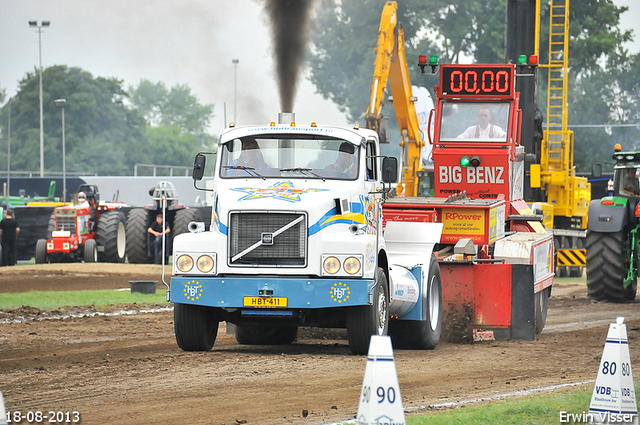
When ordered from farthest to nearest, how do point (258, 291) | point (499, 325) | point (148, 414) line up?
point (499, 325) → point (258, 291) → point (148, 414)

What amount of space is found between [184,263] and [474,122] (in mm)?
7881

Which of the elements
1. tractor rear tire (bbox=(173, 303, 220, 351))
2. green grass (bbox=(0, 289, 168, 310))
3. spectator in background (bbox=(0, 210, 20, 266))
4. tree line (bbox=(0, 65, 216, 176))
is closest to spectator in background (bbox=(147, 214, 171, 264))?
spectator in background (bbox=(0, 210, 20, 266))

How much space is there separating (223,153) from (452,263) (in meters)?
3.50

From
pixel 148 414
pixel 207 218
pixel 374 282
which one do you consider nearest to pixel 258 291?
pixel 374 282

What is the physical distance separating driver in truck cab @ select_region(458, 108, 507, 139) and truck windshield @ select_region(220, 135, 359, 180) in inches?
231

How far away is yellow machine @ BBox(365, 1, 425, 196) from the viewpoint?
23.8m

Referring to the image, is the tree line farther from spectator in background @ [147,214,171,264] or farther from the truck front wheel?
the truck front wheel

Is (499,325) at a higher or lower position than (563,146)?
lower

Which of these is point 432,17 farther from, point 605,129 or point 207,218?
point 207,218

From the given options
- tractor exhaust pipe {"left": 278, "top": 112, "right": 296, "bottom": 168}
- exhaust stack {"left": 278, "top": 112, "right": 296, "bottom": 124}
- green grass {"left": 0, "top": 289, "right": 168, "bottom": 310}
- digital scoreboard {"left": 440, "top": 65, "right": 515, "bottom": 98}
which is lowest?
green grass {"left": 0, "top": 289, "right": 168, "bottom": 310}

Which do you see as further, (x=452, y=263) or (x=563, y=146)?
(x=563, y=146)

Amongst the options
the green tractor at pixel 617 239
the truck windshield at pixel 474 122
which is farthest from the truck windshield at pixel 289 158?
the green tractor at pixel 617 239

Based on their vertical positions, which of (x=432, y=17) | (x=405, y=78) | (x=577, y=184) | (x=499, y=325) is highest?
(x=432, y=17)

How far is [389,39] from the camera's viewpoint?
2475 cm
